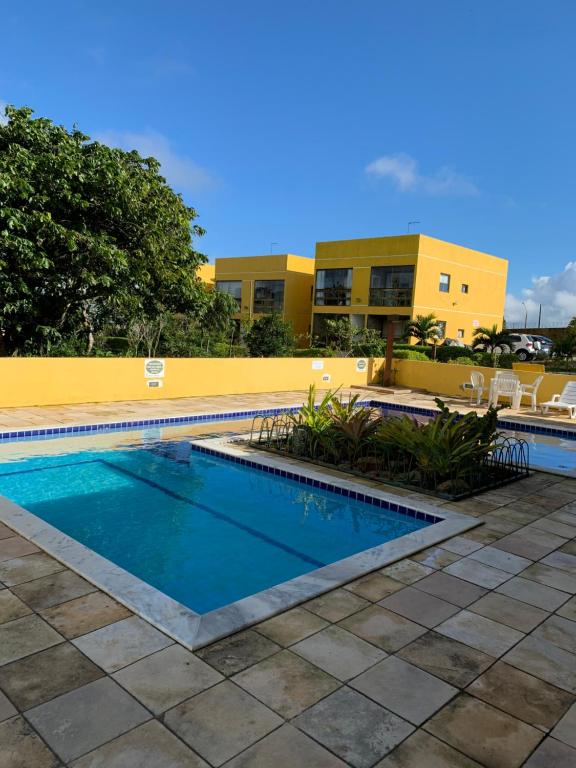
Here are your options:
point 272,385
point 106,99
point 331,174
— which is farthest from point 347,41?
point 331,174

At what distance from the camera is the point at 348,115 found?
818 inches

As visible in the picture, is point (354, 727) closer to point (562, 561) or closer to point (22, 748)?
point (22, 748)

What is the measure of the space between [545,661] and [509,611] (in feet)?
1.80

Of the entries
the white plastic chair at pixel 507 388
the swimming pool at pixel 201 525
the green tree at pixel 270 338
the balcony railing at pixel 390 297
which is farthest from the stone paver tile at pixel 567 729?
the balcony railing at pixel 390 297

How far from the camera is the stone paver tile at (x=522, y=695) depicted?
8.46ft

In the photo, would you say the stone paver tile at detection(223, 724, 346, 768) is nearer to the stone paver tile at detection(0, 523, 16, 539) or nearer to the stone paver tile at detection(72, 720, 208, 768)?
the stone paver tile at detection(72, 720, 208, 768)

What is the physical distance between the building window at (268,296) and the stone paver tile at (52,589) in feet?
116

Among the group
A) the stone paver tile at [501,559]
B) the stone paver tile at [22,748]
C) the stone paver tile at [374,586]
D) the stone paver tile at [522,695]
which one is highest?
the stone paver tile at [501,559]

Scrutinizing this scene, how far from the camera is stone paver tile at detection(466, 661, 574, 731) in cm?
258

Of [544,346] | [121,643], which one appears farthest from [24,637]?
[544,346]

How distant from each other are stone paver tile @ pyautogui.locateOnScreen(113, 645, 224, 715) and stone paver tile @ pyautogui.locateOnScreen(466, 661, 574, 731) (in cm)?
131

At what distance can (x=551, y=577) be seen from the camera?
13.6ft

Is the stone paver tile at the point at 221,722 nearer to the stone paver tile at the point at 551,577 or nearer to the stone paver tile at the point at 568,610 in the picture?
the stone paver tile at the point at 568,610

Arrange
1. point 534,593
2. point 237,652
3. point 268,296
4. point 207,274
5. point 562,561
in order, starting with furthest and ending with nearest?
point 207,274, point 268,296, point 562,561, point 534,593, point 237,652
